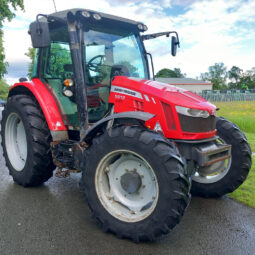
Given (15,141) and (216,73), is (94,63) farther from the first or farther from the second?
(216,73)

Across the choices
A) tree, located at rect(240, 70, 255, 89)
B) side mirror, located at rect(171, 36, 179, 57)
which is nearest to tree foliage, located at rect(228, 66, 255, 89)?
tree, located at rect(240, 70, 255, 89)

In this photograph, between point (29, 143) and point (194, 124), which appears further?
point (29, 143)

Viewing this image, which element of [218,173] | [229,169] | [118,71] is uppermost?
[118,71]

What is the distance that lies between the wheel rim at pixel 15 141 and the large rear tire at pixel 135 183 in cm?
204

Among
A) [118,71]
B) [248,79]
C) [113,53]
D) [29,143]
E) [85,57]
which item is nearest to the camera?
[85,57]

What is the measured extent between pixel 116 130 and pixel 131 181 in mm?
570

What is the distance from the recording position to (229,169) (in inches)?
152

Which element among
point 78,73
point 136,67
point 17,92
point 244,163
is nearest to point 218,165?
point 244,163

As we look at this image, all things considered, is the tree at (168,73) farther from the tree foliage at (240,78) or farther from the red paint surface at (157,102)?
the red paint surface at (157,102)

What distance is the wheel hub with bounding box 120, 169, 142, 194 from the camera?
2961 millimetres

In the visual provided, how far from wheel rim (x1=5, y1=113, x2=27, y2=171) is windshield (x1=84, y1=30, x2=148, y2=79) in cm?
179

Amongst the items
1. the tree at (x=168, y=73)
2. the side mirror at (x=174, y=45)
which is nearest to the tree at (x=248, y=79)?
the tree at (x=168, y=73)

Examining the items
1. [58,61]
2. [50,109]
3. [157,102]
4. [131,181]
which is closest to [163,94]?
[157,102]

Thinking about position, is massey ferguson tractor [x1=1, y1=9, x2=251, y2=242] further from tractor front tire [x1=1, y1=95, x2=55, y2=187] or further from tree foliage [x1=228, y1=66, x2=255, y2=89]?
tree foliage [x1=228, y1=66, x2=255, y2=89]
